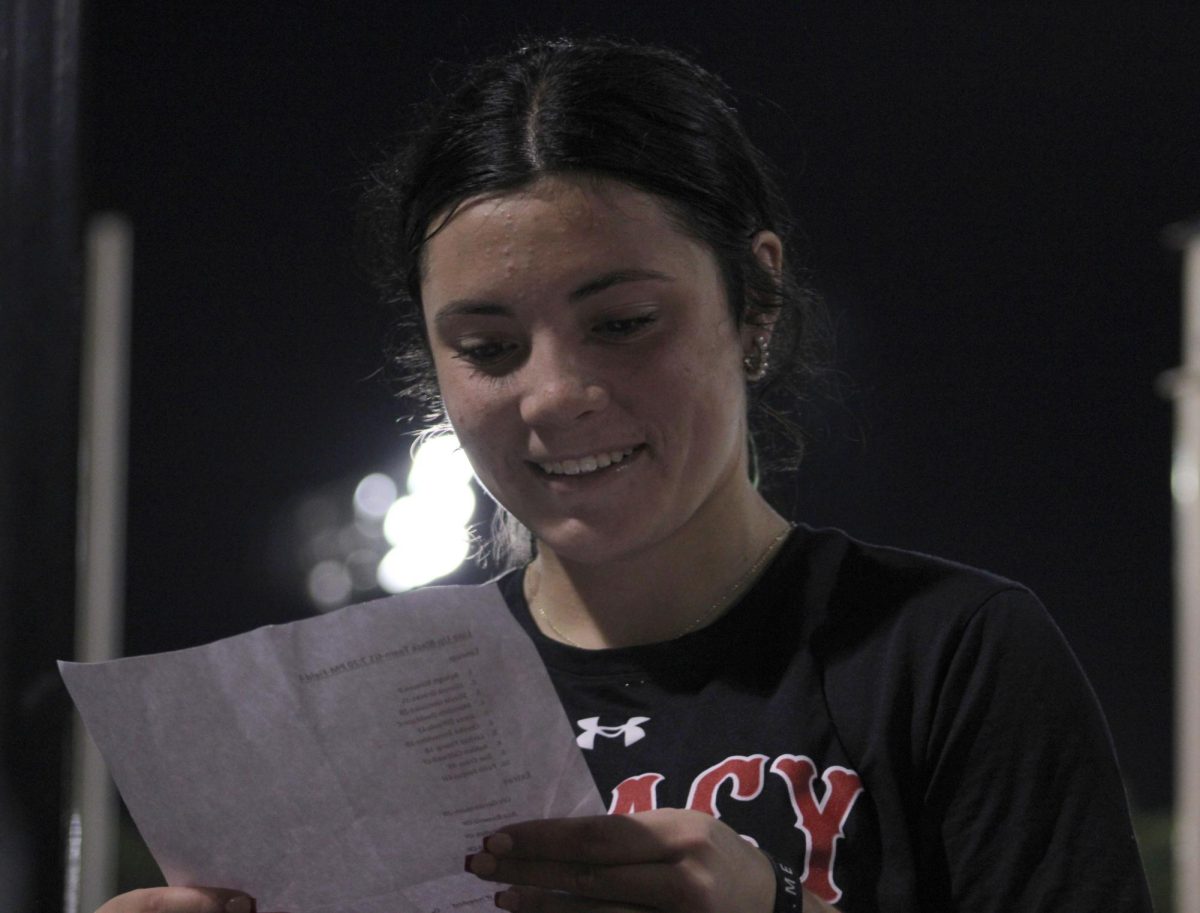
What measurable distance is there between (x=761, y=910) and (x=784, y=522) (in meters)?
0.44

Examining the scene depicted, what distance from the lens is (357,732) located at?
802 mm

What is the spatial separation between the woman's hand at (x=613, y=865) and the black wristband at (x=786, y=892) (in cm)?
4

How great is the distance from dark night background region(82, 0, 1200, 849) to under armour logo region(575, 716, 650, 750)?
7.24ft

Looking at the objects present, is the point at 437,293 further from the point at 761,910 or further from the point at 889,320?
the point at 889,320

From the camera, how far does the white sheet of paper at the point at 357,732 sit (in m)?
0.79

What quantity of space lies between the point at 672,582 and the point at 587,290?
28cm

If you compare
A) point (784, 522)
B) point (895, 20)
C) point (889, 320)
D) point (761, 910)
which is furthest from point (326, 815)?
point (889, 320)

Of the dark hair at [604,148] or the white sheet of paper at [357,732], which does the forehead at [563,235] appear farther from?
the white sheet of paper at [357,732]

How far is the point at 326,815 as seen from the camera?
2.71 ft

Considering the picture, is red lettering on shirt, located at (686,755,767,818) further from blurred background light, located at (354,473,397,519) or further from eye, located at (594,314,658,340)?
blurred background light, located at (354,473,397,519)

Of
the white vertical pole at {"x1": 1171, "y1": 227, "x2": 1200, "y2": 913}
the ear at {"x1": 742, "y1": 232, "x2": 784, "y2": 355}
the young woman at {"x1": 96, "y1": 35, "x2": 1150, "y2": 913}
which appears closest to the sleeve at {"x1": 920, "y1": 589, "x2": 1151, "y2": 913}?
the young woman at {"x1": 96, "y1": 35, "x2": 1150, "y2": 913}

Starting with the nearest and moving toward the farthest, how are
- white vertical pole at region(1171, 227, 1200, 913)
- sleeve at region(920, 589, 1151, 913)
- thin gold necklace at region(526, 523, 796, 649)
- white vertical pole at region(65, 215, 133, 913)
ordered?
sleeve at region(920, 589, 1151, 913) → thin gold necklace at region(526, 523, 796, 649) → white vertical pole at region(65, 215, 133, 913) → white vertical pole at region(1171, 227, 1200, 913)

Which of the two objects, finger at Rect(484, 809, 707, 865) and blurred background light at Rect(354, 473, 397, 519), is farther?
blurred background light at Rect(354, 473, 397, 519)

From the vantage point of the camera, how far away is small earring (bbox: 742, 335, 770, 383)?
1213 mm
